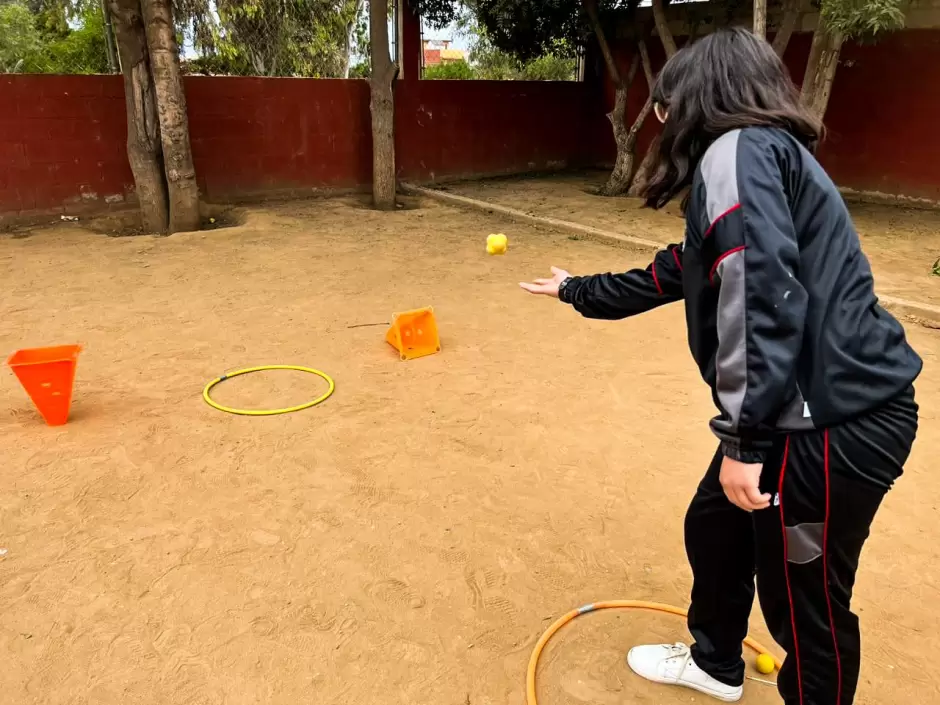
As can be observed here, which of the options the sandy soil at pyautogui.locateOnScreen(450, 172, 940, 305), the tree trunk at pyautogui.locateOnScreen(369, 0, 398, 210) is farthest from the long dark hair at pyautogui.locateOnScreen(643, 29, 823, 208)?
the tree trunk at pyautogui.locateOnScreen(369, 0, 398, 210)

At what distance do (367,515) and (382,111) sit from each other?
8.65 meters

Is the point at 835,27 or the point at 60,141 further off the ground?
the point at 835,27

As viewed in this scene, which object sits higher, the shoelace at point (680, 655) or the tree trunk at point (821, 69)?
the tree trunk at point (821, 69)

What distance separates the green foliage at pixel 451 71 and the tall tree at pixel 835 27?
21.1ft

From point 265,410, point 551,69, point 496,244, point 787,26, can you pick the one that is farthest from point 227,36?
point 265,410

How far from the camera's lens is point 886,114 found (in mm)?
10977

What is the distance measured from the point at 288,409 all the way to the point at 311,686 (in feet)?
6.63

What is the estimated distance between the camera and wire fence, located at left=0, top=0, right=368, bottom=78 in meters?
11.4

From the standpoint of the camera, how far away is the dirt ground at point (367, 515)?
227 centimetres

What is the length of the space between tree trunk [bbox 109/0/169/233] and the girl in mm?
8340

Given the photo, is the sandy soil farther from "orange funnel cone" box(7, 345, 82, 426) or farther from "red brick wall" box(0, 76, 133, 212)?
"orange funnel cone" box(7, 345, 82, 426)

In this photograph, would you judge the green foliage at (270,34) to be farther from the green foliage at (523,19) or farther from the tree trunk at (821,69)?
the tree trunk at (821,69)

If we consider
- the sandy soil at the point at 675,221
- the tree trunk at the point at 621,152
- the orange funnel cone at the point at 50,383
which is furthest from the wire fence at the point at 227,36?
the orange funnel cone at the point at 50,383

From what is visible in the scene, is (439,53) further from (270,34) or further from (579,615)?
(579,615)
